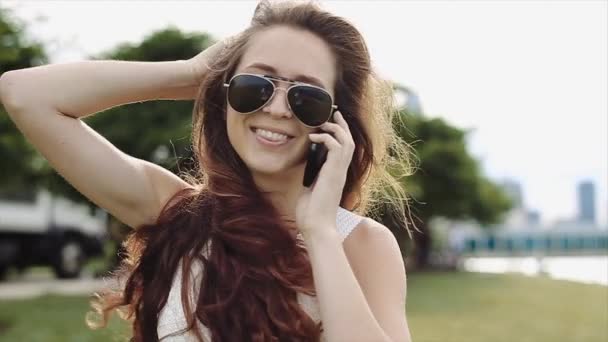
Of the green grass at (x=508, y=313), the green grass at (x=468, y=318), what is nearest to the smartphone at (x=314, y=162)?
the green grass at (x=468, y=318)

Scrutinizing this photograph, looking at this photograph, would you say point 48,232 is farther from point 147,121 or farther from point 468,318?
point 468,318

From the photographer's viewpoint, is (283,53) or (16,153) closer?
(283,53)

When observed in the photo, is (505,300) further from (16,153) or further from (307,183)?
(307,183)

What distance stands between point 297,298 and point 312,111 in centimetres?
41

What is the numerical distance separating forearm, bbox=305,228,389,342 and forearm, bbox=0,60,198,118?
2.01 feet

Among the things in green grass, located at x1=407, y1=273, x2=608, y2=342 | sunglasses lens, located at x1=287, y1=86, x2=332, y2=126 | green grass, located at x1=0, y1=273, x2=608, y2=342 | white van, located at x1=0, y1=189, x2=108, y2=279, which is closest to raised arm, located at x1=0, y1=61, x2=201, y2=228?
sunglasses lens, located at x1=287, y1=86, x2=332, y2=126

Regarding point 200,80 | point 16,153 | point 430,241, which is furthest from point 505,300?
point 430,241

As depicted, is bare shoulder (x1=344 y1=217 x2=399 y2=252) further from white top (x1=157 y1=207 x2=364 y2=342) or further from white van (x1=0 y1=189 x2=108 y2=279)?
white van (x1=0 y1=189 x2=108 y2=279)

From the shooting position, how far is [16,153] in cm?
1136

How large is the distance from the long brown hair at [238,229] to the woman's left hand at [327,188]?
15 centimetres

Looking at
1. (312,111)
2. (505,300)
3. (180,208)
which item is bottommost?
(505,300)

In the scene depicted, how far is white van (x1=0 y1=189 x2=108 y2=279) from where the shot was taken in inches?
650

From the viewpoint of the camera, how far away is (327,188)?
179 cm

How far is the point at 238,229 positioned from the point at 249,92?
0.31 meters
